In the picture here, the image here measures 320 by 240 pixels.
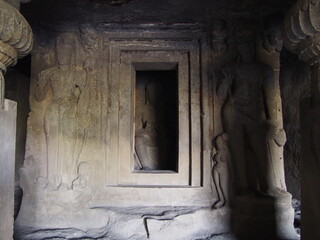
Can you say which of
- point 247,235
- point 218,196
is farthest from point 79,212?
point 247,235

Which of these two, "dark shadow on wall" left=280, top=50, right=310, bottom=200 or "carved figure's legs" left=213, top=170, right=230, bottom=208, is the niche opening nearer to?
"carved figure's legs" left=213, top=170, right=230, bottom=208

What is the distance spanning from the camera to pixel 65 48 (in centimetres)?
458

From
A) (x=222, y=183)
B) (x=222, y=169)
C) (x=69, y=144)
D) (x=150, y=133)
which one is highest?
(x=150, y=133)

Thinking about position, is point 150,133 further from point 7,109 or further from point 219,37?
point 7,109

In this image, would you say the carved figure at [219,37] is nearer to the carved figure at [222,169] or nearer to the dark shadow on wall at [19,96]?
the carved figure at [222,169]

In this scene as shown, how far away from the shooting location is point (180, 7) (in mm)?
4004

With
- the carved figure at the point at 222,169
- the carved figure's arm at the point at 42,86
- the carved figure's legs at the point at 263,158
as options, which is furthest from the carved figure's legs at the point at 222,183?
the carved figure's arm at the point at 42,86

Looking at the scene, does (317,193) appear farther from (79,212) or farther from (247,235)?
(79,212)

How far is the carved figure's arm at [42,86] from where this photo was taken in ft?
14.5

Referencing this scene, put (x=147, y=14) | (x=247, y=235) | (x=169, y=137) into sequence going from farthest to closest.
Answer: (x=169, y=137)
(x=147, y=14)
(x=247, y=235)

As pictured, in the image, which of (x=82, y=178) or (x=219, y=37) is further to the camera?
(x=219, y=37)

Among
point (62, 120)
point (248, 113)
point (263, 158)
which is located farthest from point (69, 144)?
point (263, 158)

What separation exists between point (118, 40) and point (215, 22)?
1485 millimetres

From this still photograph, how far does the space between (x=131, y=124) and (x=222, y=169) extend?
4.96ft
